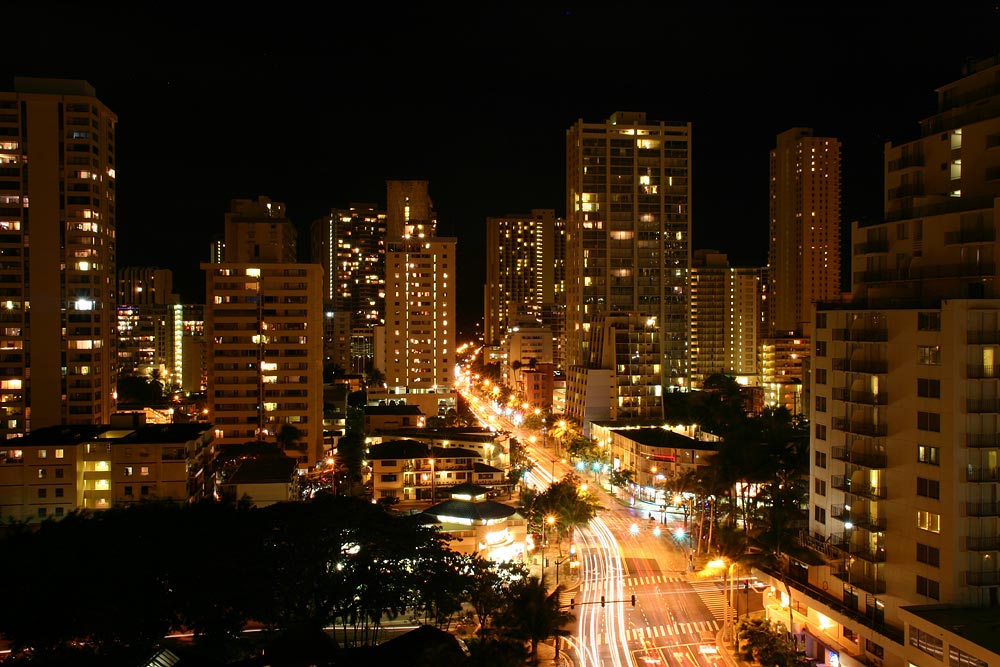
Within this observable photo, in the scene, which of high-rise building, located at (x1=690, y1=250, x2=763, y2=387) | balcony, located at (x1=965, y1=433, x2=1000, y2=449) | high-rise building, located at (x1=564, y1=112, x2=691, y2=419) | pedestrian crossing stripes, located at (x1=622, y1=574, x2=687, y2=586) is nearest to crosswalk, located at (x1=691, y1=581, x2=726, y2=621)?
pedestrian crossing stripes, located at (x1=622, y1=574, x2=687, y2=586)

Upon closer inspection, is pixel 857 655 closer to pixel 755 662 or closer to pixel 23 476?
pixel 755 662

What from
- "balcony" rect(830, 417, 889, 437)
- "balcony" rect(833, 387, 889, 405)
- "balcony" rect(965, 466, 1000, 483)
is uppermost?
"balcony" rect(833, 387, 889, 405)

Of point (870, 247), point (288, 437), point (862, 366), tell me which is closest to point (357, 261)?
point (288, 437)

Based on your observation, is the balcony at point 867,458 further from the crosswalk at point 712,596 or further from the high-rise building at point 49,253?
the high-rise building at point 49,253

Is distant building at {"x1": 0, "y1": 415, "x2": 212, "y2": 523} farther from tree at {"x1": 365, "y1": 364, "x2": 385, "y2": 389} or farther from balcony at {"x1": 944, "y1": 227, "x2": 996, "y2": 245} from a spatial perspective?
tree at {"x1": 365, "y1": 364, "x2": 385, "y2": 389}

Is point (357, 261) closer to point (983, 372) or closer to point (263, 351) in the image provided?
point (263, 351)

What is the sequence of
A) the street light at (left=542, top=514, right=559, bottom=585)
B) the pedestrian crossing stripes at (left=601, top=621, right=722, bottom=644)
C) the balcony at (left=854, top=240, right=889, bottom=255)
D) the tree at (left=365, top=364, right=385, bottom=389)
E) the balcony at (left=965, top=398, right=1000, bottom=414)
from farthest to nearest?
the tree at (left=365, top=364, right=385, bottom=389), the street light at (left=542, top=514, right=559, bottom=585), the pedestrian crossing stripes at (left=601, top=621, right=722, bottom=644), the balcony at (left=854, top=240, right=889, bottom=255), the balcony at (left=965, top=398, right=1000, bottom=414)
